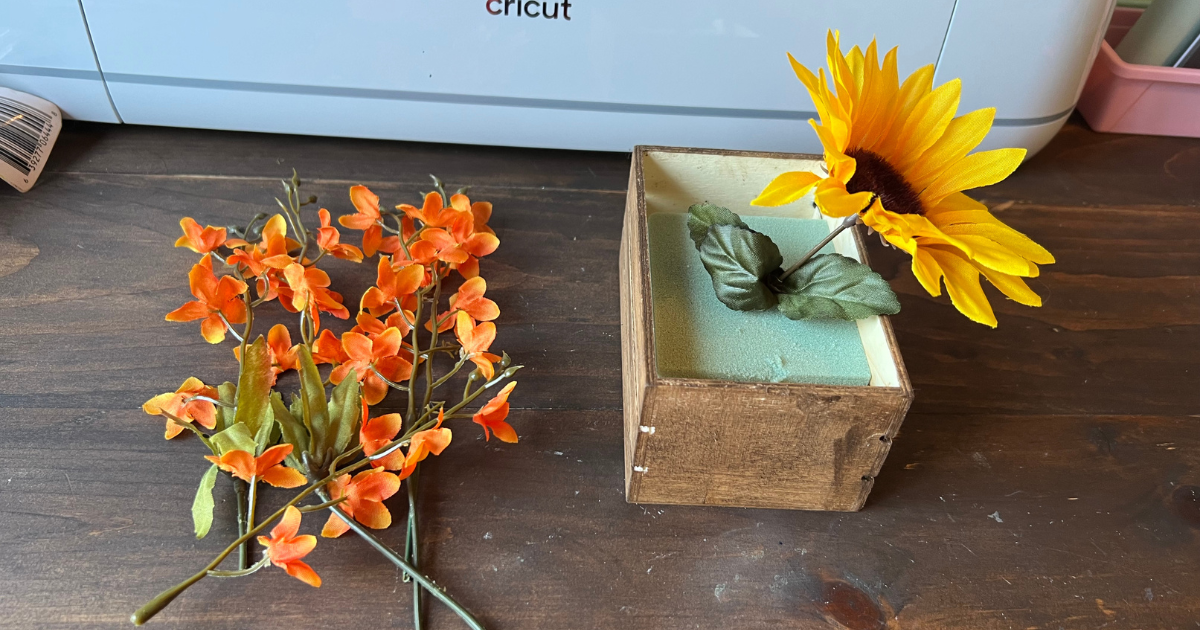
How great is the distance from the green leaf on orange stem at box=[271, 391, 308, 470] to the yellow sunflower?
0.75ft

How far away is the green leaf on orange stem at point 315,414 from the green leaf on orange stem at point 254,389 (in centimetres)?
2

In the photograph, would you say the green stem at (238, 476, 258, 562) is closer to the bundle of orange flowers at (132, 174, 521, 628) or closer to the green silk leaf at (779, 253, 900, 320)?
the bundle of orange flowers at (132, 174, 521, 628)

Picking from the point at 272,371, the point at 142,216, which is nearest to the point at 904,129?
the point at 272,371

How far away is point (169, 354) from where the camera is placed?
42cm

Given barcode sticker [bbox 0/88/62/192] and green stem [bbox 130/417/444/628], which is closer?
green stem [bbox 130/417/444/628]

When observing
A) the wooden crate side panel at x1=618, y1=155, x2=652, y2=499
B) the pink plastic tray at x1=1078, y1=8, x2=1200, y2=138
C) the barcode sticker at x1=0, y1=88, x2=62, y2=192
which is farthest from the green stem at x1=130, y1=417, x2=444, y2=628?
the pink plastic tray at x1=1078, y1=8, x2=1200, y2=138

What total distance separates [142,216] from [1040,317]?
57 centimetres

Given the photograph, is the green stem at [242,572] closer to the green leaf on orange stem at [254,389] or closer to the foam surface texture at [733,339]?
the green leaf on orange stem at [254,389]

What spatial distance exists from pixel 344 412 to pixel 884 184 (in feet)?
0.87

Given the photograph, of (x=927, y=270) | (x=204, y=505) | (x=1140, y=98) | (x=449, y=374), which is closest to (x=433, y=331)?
(x=449, y=374)

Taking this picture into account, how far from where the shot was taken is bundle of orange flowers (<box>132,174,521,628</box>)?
1.11 ft

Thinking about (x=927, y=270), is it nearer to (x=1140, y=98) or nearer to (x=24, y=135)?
(x=1140, y=98)

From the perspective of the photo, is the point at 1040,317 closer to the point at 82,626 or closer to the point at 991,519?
the point at 991,519

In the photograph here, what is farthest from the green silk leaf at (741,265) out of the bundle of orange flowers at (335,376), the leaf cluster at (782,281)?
the bundle of orange flowers at (335,376)
